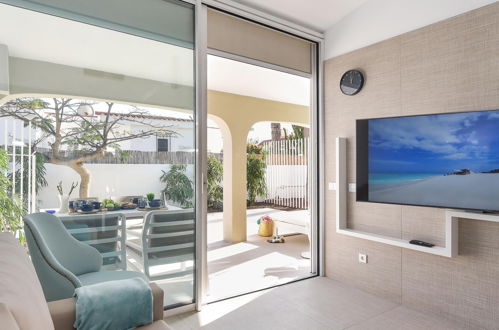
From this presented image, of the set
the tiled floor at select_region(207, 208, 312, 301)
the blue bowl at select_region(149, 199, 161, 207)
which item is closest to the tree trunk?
the blue bowl at select_region(149, 199, 161, 207)

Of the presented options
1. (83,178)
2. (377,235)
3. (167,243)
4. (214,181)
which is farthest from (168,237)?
(214,181)

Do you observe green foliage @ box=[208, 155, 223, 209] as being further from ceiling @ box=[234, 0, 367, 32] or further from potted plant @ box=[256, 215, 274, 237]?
ceiling @ box=[234, 0, 367, 32]

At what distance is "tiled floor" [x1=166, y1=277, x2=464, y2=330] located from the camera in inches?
99.7

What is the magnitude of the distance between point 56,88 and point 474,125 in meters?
2.92

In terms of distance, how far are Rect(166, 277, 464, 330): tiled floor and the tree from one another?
142 centimetres

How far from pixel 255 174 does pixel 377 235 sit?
15.3 feet

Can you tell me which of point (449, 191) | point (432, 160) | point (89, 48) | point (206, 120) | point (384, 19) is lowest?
point (449, 191)

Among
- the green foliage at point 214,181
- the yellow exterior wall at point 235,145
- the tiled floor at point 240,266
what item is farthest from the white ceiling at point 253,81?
the tiled floor at point 240,266

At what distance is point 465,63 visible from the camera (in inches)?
100.0

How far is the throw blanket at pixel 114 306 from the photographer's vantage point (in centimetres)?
148

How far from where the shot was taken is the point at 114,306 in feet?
5.06

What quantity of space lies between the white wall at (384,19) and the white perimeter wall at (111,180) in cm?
210

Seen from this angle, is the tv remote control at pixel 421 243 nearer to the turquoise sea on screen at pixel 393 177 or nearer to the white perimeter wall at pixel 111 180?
the turquoise sea on screen at pixel 393 177

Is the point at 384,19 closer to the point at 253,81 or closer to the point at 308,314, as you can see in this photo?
the point at 253,81
